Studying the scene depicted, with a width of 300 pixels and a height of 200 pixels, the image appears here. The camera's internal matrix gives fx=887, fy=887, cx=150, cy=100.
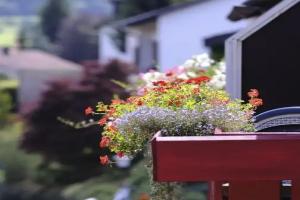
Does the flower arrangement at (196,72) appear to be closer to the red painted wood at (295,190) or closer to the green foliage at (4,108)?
the red painted wood at (295,190)

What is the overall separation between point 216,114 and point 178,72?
4.80 m

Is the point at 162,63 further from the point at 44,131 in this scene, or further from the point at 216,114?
the point at 216,114

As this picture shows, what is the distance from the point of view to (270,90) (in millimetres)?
6406

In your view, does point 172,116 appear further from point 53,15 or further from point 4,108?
point 53,15

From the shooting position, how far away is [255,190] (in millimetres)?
3646

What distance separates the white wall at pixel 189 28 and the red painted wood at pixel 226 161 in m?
13.9

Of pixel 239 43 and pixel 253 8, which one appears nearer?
pixel 239 43

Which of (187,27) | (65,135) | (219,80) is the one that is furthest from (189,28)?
(219,80)

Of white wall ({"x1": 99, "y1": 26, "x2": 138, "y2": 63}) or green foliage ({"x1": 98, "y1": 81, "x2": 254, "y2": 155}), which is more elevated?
white wall ({"x1": 99, "y1": 26, "x2": 138, "y2": 63})

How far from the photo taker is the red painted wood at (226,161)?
346cm

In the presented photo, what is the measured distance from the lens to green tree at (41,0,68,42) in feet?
267

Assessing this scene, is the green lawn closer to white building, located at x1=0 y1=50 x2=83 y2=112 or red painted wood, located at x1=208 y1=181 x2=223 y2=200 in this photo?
white building, located at x1=0 y1=50 x2=83 y2=112

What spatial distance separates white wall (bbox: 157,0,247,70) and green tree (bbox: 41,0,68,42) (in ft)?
198

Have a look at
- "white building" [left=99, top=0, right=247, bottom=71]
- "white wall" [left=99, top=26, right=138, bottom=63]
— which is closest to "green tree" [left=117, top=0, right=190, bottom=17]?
"white wall" [left=99, top=26, right=138, bottom=63]
